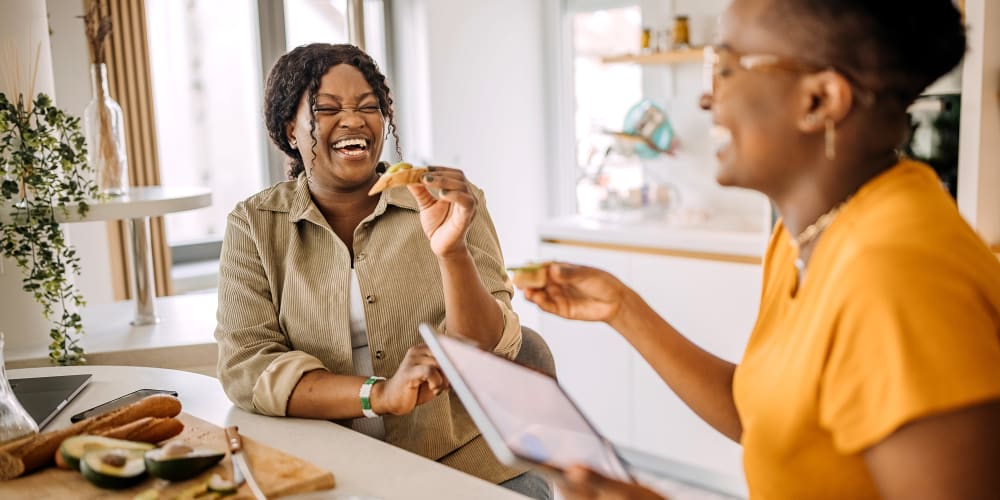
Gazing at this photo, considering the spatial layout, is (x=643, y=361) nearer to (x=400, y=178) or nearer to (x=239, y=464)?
(x=400, y=178)

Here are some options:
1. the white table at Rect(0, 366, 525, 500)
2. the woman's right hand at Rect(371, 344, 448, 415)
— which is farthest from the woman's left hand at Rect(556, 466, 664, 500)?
the woman's right hand at Rect(371, 344, 448, 415)

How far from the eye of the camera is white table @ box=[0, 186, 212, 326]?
238 cm

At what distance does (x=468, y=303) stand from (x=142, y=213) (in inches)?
47.1

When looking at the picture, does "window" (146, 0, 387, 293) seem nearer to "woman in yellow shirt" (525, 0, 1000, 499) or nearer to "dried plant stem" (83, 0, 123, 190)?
"dried plant stem" (83, 0, 123, 190)

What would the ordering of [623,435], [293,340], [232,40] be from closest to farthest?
1. [293,340]
2. [623,435]
3. [232,40]

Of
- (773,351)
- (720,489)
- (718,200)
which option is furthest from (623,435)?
(773,351)

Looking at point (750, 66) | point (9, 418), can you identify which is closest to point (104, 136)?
point (9, 418)

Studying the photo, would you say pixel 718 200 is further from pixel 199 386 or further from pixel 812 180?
pixel 812 180

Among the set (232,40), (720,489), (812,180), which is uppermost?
(232,40)

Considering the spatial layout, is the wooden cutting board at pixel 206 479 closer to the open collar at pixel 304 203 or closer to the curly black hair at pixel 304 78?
the open collar at pixel 304 203

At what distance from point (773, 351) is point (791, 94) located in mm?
292

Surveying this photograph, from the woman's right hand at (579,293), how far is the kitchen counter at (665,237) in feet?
5.99

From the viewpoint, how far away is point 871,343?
0.86 m

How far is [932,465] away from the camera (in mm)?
822
